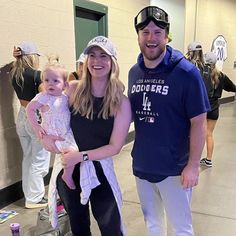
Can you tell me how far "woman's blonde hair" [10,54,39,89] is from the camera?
113 inches

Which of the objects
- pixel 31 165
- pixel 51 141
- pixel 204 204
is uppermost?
pixel 51 141

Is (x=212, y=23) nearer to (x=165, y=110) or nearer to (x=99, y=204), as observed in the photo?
(x=165, y=110)

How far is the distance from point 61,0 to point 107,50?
7.46ft

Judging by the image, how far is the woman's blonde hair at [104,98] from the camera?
1.63 meters

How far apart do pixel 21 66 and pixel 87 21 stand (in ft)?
5.82

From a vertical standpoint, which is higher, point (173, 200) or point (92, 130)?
point (92, 130)

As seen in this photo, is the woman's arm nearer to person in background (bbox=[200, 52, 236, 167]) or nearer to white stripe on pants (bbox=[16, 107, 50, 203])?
white stripe on pants (bbox=[16, 107, 50, 203])

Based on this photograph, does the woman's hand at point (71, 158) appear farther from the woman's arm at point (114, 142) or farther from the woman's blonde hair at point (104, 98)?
the woman's blonde hair at point (104, 98)

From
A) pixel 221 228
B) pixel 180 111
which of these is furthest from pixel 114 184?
pixel 221 228

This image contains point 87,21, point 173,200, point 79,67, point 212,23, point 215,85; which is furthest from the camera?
point 212,23

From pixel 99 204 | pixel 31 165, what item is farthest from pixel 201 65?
pixel 99 204

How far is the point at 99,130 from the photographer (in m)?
1.67

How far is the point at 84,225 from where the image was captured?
1.83m

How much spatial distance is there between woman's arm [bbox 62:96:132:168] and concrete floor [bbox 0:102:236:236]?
1.11 metres
